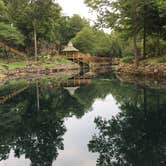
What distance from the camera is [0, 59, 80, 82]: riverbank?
125 feet

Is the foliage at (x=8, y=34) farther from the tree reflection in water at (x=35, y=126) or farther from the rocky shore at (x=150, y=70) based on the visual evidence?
the tree reflection in water at (x=35, y=126)

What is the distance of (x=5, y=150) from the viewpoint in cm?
827

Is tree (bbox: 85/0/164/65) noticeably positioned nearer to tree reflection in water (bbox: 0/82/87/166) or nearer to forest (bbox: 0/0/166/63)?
forest (bbox: 0/0/166/63)

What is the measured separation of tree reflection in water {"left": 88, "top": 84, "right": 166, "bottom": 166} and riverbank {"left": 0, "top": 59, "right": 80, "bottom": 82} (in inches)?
960

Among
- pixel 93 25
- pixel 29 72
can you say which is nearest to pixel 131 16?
pixel 93 25

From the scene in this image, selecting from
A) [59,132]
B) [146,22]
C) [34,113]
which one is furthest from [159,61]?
[59,132]

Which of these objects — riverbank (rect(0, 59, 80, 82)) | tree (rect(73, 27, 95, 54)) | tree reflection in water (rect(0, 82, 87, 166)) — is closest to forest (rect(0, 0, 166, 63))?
tree (rect(73, 27, 95, 54))

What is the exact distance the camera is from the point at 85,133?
9.88 m

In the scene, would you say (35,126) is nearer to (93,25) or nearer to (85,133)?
(85,133)

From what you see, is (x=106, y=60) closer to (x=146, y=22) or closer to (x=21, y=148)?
(x=146, y=22)

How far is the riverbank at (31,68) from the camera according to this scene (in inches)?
1502

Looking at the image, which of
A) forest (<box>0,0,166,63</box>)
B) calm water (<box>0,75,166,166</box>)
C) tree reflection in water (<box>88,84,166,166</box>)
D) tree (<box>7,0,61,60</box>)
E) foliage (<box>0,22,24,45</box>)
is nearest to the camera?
tree reflection in water (<box>88,84,166,166</box>)

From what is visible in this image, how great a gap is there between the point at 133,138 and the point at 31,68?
121 feet

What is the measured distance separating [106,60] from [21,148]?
72716 mm
